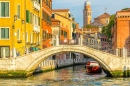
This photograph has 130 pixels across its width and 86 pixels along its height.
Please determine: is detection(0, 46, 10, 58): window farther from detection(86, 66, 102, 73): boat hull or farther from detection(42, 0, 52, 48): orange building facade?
detection(42, 0, 52, 48): orange building facade

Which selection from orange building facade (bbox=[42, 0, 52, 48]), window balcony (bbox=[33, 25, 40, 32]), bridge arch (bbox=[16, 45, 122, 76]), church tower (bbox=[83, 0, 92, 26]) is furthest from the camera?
church tower (bbox=[83, 0, 92, 26])

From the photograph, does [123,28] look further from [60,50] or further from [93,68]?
[60,50]

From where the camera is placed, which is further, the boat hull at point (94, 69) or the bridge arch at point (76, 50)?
the boat hull at point (94, 69)

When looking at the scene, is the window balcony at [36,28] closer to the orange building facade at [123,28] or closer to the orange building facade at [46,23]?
the orange building facade at [46,23]

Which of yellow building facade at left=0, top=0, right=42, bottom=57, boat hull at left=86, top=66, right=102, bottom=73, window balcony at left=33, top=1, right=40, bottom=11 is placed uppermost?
window balcony at left=33, top=1, right=40, bottom=11

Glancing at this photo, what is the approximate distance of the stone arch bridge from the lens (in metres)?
32.2

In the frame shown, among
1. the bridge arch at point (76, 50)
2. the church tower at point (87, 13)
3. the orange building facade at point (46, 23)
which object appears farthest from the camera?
the church tower at point (87, 13)

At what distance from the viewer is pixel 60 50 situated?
32.8 meters

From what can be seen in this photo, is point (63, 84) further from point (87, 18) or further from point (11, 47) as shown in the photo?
point (87, 18)

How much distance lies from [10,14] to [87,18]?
5850 inches

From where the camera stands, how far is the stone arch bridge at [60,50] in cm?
3225

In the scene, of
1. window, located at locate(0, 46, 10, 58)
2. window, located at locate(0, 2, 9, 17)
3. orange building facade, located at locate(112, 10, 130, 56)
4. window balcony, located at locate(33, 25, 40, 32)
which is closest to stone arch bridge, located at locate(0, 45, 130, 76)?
window, located at locate(0, 46, 10, 58)

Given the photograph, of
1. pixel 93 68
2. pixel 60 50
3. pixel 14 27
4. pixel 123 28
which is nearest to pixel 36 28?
pixel 93 68

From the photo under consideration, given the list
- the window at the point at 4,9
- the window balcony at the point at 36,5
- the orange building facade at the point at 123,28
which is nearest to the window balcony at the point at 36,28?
the window balcony at the point at 36,5
